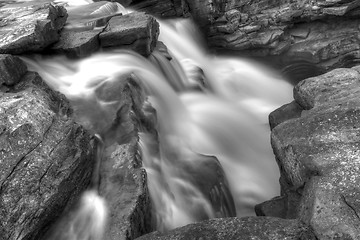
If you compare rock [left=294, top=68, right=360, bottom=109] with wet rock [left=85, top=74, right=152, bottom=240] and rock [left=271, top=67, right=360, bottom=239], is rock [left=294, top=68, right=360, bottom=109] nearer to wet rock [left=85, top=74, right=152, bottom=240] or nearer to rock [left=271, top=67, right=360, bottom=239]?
rock [left=271, top=67, right=360, bottom=239]

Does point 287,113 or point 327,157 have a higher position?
point 327,157

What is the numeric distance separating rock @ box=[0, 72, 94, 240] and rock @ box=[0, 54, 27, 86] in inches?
9.5

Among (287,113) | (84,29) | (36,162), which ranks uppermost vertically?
(84,29)

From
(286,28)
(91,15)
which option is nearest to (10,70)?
(91,15)

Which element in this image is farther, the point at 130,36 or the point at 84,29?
the point at 84,29

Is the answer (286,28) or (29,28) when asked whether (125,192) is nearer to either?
(29,28)

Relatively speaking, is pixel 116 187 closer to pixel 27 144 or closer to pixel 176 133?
pixel 27 144

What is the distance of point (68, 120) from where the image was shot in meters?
6.25

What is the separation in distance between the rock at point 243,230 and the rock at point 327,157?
16.4 inches

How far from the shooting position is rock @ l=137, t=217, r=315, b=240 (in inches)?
162

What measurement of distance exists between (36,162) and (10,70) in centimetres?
237

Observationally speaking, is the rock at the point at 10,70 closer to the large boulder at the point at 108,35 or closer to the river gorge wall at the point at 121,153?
the river gorge wall at the point at 121,153

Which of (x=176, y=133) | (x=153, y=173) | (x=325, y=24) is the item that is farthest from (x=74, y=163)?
(x=325, y=24)

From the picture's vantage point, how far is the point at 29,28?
8.26 m
